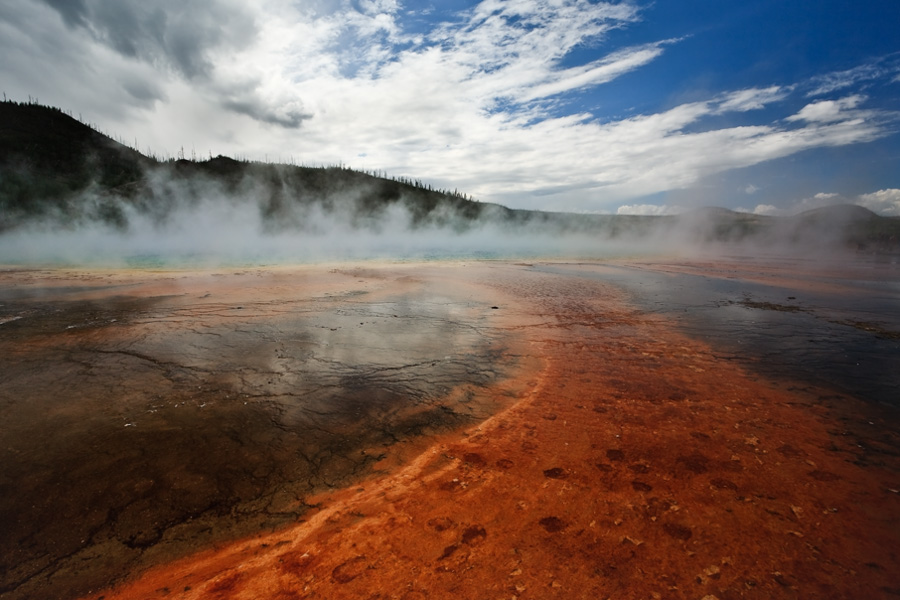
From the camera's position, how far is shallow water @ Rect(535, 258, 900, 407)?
4520 mm

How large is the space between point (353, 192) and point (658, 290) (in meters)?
66.1

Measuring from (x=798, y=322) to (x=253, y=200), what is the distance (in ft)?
202

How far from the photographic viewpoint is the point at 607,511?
91.1 inches

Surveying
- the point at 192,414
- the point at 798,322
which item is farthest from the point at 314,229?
the point at 798,322

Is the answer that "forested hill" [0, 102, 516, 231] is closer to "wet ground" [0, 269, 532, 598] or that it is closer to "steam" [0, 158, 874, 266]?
"steam" [0, 158, 874, 266]

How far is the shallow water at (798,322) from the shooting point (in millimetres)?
4520

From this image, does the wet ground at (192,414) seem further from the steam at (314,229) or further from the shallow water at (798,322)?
the steam at (314,229)

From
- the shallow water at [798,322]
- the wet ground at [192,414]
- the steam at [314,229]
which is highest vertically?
the steam at [314,229]

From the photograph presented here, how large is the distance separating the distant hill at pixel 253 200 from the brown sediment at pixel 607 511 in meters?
42.0

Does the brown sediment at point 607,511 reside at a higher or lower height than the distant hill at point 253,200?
lower

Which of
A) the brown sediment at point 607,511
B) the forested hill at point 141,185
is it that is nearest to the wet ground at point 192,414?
the brown sediment at point 607,511

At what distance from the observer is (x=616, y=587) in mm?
1824

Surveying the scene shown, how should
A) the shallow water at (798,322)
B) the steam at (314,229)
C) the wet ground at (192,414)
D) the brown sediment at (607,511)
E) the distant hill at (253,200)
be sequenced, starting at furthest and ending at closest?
the distant hill at (253,200)
the steam at (314,229)
the shallow water at (798,322)
the wet ground at (192,414)
the brown sediment at (607,511)

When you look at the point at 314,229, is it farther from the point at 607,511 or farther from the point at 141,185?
the point at 607,511
